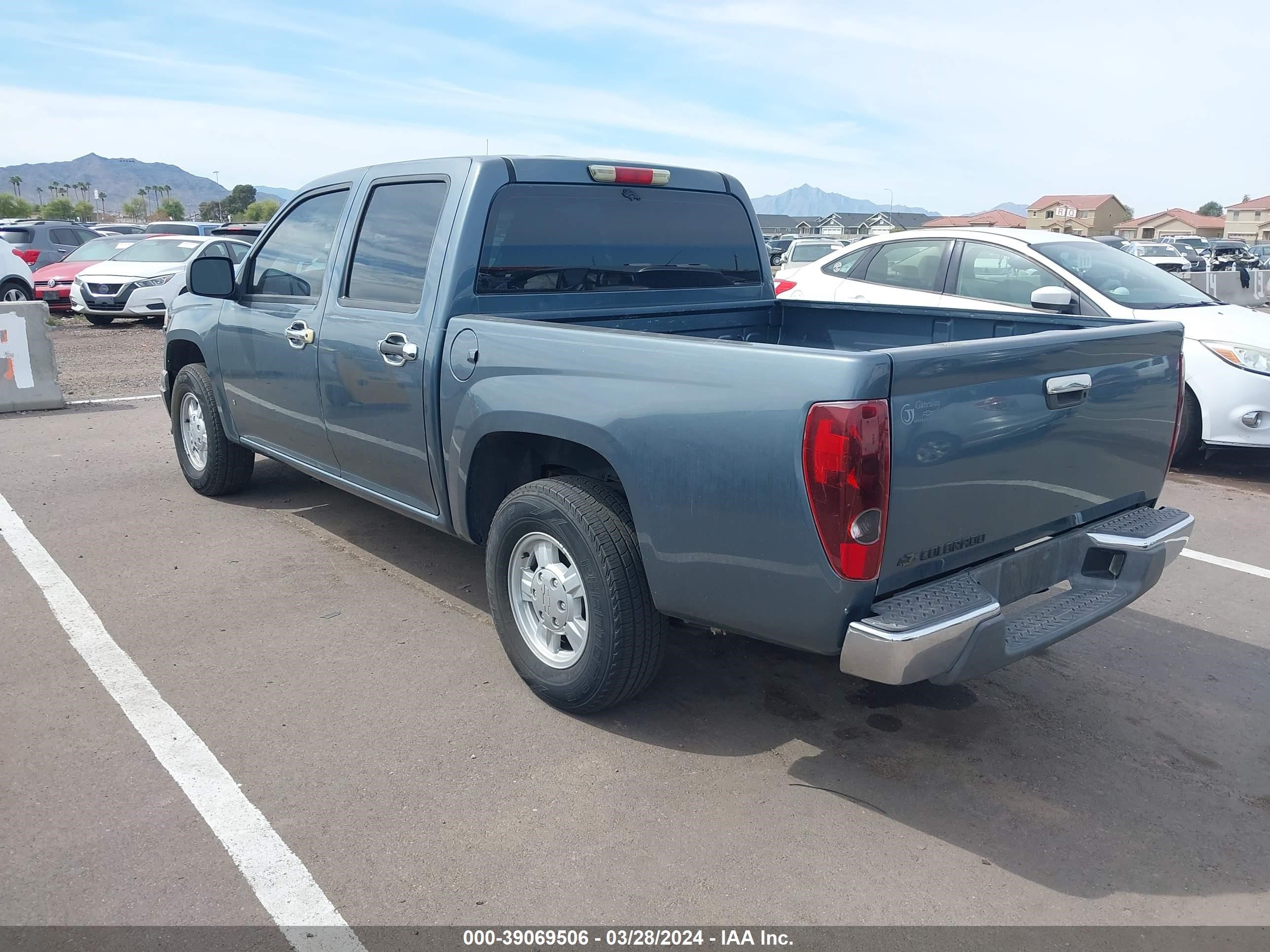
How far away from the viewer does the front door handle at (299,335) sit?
4820mm

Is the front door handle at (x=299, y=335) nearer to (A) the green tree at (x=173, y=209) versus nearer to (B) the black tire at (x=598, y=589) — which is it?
(B) the black tire at (x=598, y=589)

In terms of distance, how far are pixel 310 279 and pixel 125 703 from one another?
7.10 feet

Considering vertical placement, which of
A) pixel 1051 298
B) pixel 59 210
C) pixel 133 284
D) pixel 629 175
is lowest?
pixel 133 284

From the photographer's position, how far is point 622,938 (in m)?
2.64

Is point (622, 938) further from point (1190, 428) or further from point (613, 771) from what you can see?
point (1190, 428)

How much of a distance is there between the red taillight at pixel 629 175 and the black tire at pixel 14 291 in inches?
580

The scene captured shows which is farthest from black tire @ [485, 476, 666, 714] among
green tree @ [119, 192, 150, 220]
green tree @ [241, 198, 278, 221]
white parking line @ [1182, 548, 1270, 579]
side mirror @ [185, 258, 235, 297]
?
green tree @ [119, 192, 150, 220]

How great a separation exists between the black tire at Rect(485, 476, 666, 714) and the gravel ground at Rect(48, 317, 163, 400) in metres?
8.60

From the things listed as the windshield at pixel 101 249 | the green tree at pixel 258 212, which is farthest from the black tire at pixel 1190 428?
the green tree at pixel 258 212

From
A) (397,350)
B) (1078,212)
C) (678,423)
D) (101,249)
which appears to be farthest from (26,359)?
(1078,212)

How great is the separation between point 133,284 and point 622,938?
1684 cm

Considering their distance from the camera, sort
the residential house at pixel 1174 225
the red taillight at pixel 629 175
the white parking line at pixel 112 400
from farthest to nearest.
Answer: the residential house at pixel 1174 225 < the white parking line at pixel 112 400 < the red taillight at pixel 629 175

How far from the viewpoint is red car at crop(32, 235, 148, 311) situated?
17922 mm

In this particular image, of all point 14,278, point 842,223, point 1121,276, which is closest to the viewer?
point 1121,276
